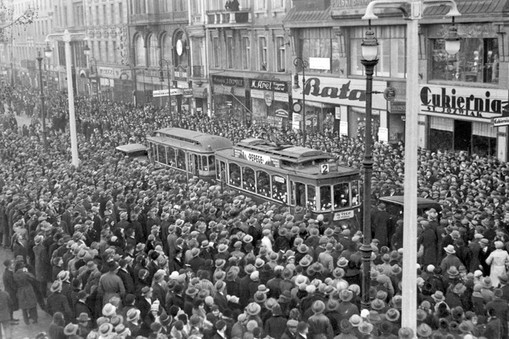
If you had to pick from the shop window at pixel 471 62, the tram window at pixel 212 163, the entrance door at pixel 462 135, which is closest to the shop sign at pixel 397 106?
the shop window at pixel 471 62

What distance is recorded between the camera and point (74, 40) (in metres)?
79.6

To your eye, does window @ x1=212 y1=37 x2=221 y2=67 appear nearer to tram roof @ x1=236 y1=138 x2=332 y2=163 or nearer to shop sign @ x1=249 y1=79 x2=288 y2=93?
shop sign @ x1=249 y1=79 x2=288 y2=93

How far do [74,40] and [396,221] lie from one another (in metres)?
64.7

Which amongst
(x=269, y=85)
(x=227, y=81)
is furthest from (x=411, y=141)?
(x=227, y=81)

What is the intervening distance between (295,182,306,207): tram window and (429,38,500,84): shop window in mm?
10872

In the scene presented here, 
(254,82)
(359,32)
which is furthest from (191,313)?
(254,82)

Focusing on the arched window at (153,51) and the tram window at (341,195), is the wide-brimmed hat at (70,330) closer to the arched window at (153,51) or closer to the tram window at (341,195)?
the tram window at (341,195)

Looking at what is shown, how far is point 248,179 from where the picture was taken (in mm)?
25938

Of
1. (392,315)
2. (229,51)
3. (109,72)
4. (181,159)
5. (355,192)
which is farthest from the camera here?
(109,72)

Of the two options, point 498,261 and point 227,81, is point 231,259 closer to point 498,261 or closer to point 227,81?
point 498,261

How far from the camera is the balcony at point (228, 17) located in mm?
48719

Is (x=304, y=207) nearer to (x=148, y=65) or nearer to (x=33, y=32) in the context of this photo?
(x=148, y=65)

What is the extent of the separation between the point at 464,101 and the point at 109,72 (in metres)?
45.3

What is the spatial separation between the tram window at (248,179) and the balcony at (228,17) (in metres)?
24.4
